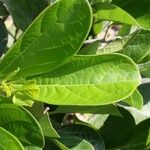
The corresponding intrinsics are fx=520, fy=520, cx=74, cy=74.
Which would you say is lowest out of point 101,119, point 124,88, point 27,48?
point 101,119

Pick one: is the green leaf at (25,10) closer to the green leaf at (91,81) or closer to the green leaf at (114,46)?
the green leaf at (114,46)

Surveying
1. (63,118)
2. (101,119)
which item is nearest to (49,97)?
(63,118)

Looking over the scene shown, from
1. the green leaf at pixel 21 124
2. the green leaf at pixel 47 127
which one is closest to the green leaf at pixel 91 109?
the green leaf at pixel 47 127

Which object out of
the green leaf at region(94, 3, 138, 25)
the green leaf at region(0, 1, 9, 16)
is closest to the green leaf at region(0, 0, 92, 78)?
the green leaf at region(94, 3, 138, 25)

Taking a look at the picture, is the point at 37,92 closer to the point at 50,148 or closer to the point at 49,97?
the point at 49,97

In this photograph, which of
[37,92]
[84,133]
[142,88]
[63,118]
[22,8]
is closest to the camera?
[37,92]

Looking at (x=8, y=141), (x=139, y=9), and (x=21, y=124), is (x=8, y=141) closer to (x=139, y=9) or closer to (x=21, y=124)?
(x=21, y=124)

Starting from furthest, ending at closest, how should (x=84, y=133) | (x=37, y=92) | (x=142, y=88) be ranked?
(x=142, y=88) → (x=84, y=133) → (x=37, y=92)
